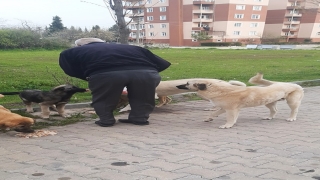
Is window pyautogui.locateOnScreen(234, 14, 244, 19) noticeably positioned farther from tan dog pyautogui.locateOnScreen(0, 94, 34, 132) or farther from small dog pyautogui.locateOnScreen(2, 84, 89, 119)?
tan dog pyautogui.locateOnScreen(0, 94, 34, 132)

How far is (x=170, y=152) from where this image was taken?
441 cm

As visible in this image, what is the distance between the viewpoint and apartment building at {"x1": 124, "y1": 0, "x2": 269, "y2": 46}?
60281mm

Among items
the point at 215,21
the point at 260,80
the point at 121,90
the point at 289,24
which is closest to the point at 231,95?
the point at 260,80

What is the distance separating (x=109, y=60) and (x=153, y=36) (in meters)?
55.5

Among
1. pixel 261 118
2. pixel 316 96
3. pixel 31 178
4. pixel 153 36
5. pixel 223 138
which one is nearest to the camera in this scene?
pixel 31 178

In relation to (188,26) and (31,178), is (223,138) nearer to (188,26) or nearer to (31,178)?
(31,178)

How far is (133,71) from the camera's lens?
224 inches

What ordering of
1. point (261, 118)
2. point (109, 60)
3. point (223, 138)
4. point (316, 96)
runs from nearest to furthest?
1. point (223, 138)
2. point (109, 60)
3. point (261, 118)
4. point (316, 96)

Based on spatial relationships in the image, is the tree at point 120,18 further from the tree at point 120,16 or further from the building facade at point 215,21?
the building facade at point 215,21

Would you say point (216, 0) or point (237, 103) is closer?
point (237, 103)

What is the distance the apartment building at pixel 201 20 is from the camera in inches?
2373

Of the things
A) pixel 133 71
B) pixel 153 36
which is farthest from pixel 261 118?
pixel 153 36

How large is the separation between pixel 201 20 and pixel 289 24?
630 inches

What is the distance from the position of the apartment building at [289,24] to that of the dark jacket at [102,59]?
6064cm
